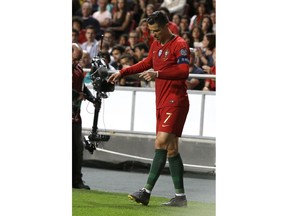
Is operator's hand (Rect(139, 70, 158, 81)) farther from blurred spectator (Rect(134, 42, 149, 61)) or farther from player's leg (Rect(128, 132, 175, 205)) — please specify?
blurred spectator (Rect(134, 42, 149, 61))

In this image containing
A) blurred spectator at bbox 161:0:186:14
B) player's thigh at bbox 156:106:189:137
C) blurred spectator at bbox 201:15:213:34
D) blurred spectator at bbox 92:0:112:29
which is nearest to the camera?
player's thigh at bbox 156:106:189:137

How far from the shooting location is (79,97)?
10062mm

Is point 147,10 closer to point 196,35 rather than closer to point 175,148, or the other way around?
point 196,35

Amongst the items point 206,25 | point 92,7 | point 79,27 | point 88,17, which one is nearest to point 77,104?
point 206,25

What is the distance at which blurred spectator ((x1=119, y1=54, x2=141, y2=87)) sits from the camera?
38.0ft

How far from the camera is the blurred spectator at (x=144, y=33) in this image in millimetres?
12102

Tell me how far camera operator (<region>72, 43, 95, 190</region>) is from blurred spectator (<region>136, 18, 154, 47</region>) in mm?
1931

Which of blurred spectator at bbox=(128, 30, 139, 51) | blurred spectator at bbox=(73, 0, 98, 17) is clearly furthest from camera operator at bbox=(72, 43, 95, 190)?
blurred spectator at bbox=(73, 0, 98, 17)

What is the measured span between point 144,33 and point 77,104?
239 centimetres
